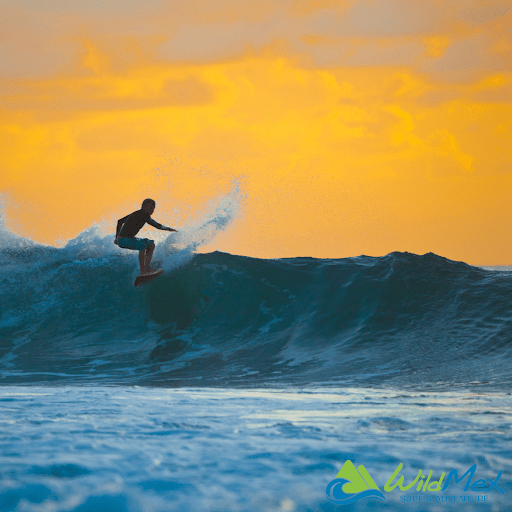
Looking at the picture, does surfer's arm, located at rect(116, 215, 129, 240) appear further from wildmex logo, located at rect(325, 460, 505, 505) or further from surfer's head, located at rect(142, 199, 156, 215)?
wildmex logo, located at rect(325, 460, 505, 505)

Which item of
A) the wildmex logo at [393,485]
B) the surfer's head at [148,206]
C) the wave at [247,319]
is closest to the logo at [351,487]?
the wildmex logo at [393,485]

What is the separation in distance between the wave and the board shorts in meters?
2.11

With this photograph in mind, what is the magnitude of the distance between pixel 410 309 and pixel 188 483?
30.4 feet

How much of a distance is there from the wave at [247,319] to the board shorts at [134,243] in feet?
6.91

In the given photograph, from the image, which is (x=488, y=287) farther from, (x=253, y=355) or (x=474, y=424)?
(x=474, y=424)

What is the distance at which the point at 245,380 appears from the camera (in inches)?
319

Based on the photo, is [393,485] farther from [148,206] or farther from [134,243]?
[134,243]

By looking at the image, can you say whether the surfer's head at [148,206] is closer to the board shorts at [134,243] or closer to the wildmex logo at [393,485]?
the board shorts at [134,243]

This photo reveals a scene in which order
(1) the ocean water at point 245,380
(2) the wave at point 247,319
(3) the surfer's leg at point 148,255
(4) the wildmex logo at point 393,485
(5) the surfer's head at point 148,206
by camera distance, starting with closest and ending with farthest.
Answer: (4) the wildmex logo at point 393,485 < (1) the ocean water at point 245,380 < (2) the wave at point 247,319 < (5) the surfer's head at point 148,206 < (3) the surfer's leg at point 148,255

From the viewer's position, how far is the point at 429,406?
541 cm

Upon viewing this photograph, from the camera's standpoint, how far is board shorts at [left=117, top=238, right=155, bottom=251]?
9570 millimetres

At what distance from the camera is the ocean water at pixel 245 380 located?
3.18m

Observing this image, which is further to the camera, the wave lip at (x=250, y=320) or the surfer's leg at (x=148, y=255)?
the surfer's leg at (x=148, y=255)

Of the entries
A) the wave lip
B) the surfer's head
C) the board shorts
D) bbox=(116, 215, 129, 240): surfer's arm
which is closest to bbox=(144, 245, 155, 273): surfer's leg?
the board shorts
